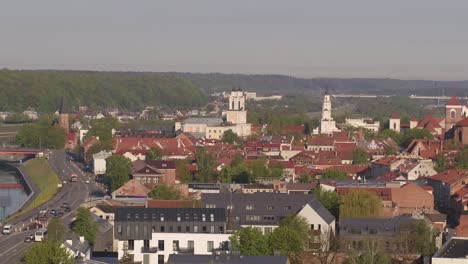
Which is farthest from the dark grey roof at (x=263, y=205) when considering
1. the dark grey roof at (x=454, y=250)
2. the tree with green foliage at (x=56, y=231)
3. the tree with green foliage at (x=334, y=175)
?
Answer: the tree with green foliage at (x=334, y=175)

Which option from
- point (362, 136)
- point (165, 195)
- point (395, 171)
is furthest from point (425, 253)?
point (362, 136)

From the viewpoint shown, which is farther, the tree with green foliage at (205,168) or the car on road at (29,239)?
the tree with green foliage at (205,168)

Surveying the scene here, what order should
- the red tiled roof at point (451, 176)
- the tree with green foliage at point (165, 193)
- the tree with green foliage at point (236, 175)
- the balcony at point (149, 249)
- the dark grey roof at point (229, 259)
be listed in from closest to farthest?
1. the dark grey roof at point (229, 259)
2. the balcony at point (149, 249)
3. the tree with green foliage at point (165, 193)
4. the red tiled roof at point (451, 176)
5. the tree with green foliage at point (236, 175)

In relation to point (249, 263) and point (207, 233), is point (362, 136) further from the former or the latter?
point (249, 263)

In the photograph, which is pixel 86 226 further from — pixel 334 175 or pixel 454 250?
pixel 334 175

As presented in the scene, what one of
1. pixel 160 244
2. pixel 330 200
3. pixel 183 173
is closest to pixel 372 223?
pixel 160 244

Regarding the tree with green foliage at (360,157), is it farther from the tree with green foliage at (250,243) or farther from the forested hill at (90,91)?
the forested hill at (90,91)

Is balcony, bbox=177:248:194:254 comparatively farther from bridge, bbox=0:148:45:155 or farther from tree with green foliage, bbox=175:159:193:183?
bridge, bbox=0:148:45:155

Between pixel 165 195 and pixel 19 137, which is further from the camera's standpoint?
pixel 19 137
